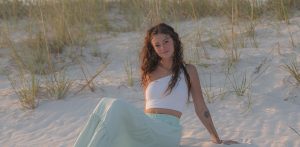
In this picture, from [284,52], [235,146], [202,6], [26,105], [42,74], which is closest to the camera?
[235,146]

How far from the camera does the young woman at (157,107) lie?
284 centimetres

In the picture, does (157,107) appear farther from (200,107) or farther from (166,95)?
(200,107)

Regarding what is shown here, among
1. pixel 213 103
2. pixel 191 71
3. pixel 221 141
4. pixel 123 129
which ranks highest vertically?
pixel 191 71

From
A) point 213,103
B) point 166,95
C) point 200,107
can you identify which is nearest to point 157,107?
point 166,95

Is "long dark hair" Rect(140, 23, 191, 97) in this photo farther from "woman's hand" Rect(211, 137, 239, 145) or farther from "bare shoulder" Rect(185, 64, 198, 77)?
"woman's hand" Rect(211, 137, 239, 145)

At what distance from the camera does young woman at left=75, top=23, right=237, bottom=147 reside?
2.84m

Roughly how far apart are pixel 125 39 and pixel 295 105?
2.52 metres

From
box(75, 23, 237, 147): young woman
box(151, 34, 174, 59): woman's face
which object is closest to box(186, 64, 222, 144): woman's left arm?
box(75, 23, 237, 147): young woman

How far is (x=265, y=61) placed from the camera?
16.5 feet

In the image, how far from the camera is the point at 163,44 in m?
3.26

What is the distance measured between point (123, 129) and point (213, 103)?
170 centimetres

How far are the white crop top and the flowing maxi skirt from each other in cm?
13

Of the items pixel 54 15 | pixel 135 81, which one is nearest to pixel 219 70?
pixel 135 81

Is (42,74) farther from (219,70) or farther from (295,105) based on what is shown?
(295,105)
